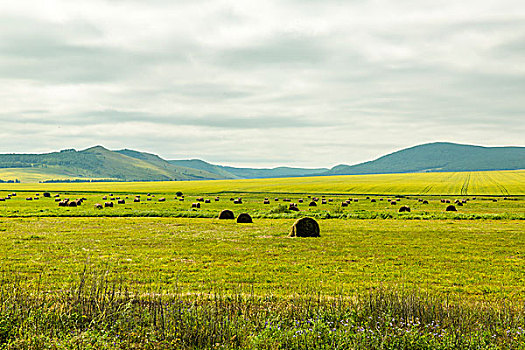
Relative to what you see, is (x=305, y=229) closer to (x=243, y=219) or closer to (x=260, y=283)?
(x=243, y=219)

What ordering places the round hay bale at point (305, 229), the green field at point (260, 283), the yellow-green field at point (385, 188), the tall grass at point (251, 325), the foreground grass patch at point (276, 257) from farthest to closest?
1. the yellow-green field at point (385, 188)
2. the round hay bale at point (305, 229)
3. the foreground grass patch at point (276, 257)
4. the green field at point (260, 283)
5. the tall grass at point (251, 325)

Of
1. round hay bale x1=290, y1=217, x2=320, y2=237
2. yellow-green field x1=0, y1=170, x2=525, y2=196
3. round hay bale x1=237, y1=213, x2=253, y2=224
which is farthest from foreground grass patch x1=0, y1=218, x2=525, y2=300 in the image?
yellow-green field x1=0, y1=170, x2=525, y2=196

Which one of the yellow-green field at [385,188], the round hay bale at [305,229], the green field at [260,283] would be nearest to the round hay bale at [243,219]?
the green field at [260,283]

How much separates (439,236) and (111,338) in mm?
27706

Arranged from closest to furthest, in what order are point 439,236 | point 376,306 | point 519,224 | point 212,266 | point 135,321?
point 135,321, point 376,306, point 212,266, point 439,236, point 519,224

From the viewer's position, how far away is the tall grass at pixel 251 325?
8805 millimetres

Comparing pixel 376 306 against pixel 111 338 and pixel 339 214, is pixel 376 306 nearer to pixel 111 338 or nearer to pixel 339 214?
pixel 111 338

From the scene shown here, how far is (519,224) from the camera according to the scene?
128 feet

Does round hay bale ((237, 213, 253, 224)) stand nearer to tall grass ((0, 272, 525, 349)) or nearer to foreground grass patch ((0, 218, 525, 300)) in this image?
foreground grass patch ((0, 218, 525, 300))

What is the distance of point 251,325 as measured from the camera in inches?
386

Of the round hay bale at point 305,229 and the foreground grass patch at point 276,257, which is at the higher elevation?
the round hay bale at point 305,229

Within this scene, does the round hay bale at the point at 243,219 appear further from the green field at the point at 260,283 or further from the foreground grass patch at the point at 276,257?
the foreground grass patch at the point at 276,257

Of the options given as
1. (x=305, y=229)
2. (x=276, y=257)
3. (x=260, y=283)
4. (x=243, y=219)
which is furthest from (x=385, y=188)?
(x=260, y=283)

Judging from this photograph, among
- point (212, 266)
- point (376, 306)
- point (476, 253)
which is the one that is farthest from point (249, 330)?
point (476, 253)
